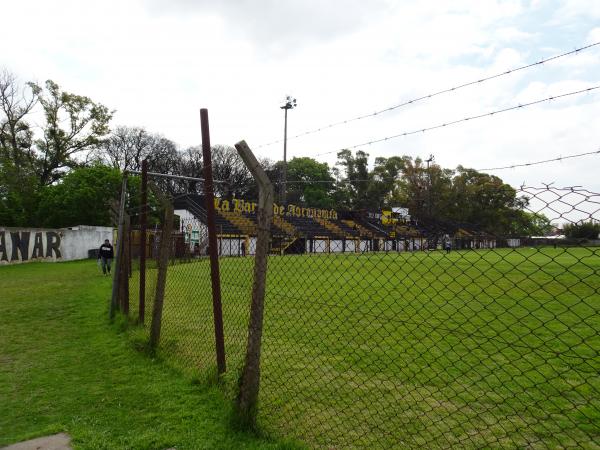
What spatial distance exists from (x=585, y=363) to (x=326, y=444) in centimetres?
346

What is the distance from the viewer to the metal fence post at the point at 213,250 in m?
3.68

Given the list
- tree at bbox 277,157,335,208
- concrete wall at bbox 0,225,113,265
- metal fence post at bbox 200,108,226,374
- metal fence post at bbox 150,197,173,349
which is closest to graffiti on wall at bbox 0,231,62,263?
concrete wall at bbox 0,225,113,265

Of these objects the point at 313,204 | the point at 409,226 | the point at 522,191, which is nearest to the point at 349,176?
the point at 313,204

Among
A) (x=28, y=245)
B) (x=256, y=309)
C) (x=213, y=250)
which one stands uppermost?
(x=28, y=245)

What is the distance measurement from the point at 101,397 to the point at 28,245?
25.2 meters

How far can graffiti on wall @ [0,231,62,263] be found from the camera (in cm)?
2359

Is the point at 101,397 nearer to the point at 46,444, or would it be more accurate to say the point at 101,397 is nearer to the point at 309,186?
the point at 46,444

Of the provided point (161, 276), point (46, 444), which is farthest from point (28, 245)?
point (46, 444)

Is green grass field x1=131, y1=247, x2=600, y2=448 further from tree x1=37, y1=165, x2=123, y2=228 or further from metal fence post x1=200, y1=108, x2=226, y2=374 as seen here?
tree x1=37, y1=165, x2=123, y2=228

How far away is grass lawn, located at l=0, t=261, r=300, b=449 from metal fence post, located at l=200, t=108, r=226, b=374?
0.38 m

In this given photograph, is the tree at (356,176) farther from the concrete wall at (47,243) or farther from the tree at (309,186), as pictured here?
the concrete wall at (47,243)

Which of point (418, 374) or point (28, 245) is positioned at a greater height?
point (28, 245)

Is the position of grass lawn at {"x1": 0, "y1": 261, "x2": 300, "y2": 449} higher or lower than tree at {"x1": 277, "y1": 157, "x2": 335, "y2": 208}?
lower

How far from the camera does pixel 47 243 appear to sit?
1018 inches
